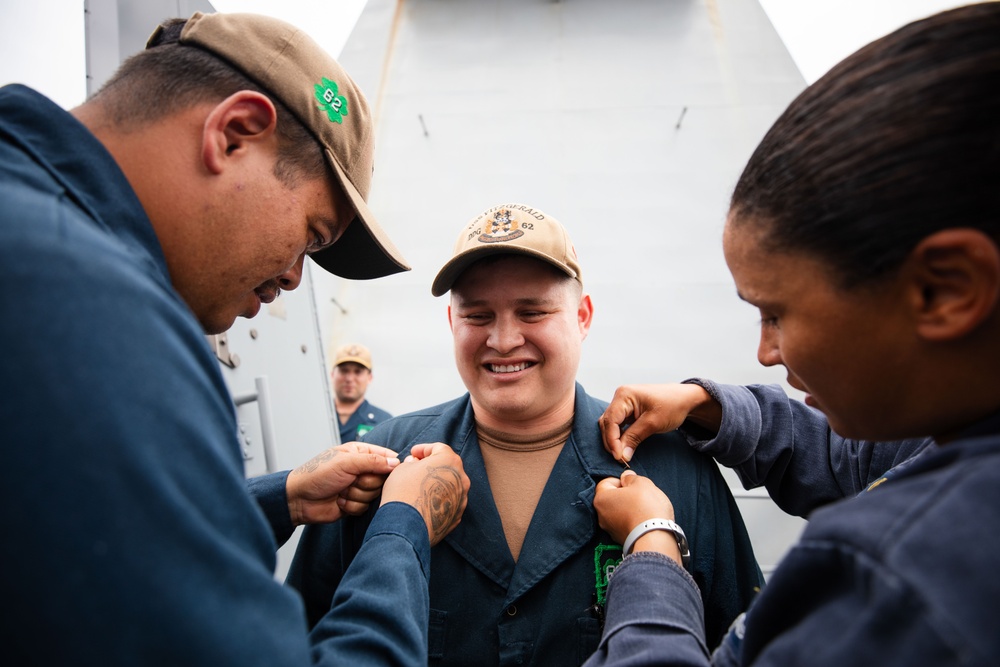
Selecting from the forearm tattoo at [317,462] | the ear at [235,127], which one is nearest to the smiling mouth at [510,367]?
the forearm tattoo at [317,462]

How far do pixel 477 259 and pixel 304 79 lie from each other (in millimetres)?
726

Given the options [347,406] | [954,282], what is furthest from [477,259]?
[347,406]

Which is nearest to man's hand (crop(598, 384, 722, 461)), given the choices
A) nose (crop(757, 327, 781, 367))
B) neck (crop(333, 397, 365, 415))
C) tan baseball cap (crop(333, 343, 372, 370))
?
nose (crop(757, 327, 781, 367))

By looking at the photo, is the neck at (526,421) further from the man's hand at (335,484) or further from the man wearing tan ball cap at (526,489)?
the man's hand at (335,484)

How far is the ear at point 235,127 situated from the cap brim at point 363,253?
9.8 inches

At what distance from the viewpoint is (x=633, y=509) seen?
1.44 m

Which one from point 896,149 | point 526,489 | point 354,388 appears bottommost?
point 354,388

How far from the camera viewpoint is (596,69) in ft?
16.8

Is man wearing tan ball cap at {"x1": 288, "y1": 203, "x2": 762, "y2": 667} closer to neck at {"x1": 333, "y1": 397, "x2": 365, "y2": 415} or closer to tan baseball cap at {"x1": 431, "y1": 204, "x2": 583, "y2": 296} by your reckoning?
tan baseball cap at {"x1": 431, "y1": 204, "x2": 583, "y2": 296}

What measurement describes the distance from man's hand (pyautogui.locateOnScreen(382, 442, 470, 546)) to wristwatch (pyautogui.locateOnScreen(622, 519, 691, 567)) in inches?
18.0

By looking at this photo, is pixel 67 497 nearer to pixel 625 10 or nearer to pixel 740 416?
pixel 740 416

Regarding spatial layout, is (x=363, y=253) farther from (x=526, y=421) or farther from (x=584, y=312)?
(x=584, y=312)

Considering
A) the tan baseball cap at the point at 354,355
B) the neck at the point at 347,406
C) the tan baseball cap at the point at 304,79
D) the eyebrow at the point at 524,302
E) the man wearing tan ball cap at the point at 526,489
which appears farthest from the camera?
the neck at the point at 347,406

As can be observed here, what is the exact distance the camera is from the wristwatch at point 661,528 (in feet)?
4.30
